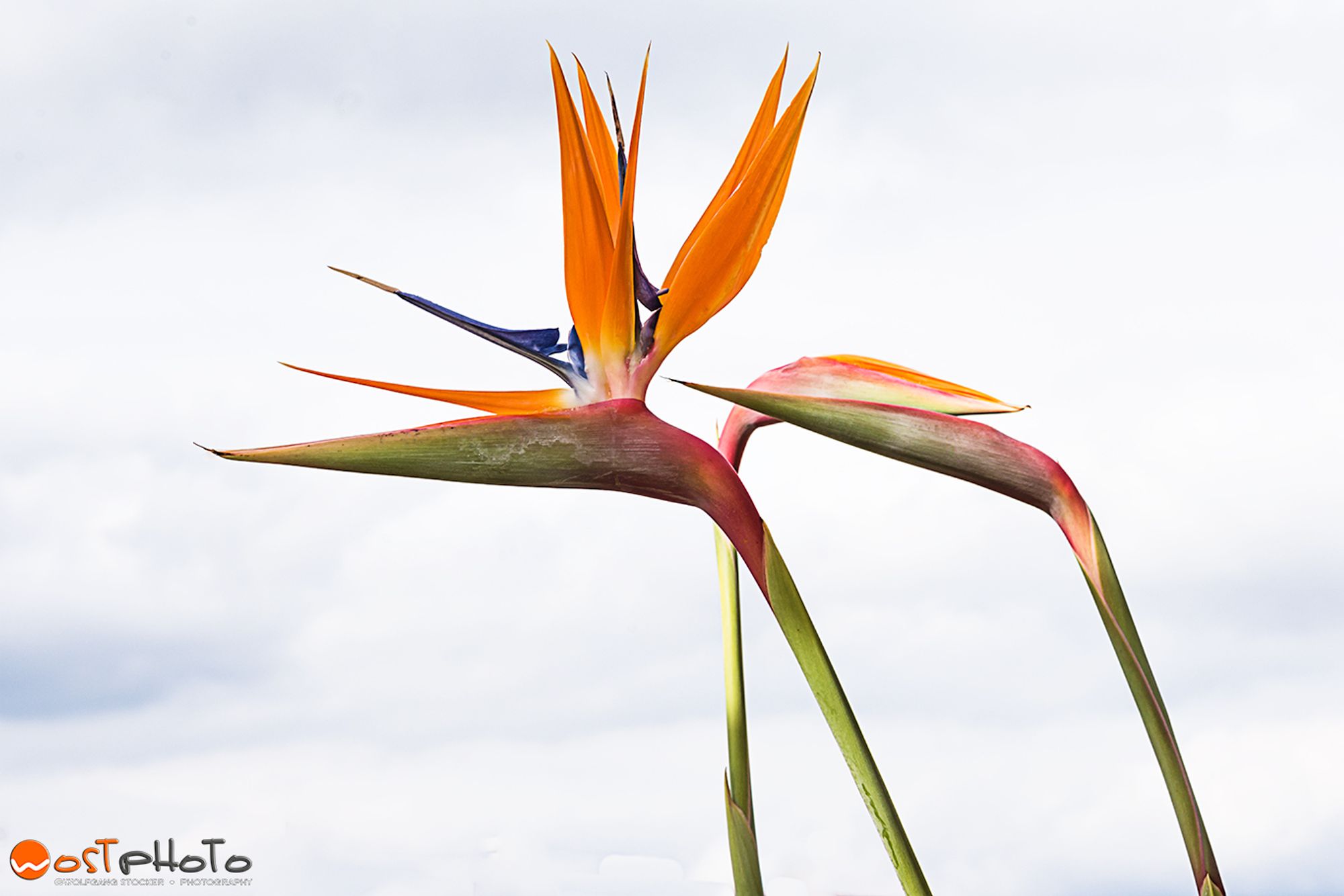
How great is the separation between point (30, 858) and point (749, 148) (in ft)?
3.19

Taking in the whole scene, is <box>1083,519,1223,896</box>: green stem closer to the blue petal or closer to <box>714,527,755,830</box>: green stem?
<box>714,527,755,830</box>: green stem

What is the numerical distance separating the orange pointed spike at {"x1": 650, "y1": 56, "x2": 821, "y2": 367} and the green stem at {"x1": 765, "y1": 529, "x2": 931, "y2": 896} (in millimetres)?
161

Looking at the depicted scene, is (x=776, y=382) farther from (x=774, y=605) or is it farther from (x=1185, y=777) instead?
(x=1185, y=777)

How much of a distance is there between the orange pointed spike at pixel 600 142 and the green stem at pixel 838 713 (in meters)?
0.31

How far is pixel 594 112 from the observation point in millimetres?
933

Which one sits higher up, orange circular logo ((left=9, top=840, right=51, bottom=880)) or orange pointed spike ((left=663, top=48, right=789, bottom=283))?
orange pointed spike ((left=663, top=48, right=789, bottom=283))

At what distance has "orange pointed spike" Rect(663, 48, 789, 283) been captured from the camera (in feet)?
2.84

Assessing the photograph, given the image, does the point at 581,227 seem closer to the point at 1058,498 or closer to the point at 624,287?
the point at 624,287

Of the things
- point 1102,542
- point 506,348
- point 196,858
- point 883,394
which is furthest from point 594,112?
point 196,858

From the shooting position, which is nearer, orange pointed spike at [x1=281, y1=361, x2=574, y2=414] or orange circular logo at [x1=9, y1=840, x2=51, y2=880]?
orange pointed spike at [x1=281, y1=361, x2=574, y2=414]

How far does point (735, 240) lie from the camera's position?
801mm

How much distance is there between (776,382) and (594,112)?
0.82 feet

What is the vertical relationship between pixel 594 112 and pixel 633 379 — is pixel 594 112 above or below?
above

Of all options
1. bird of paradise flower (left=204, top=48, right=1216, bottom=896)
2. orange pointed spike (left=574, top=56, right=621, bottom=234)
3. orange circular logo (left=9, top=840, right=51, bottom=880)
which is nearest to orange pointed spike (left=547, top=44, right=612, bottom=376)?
bird of paradise flower (left=204, top=48, right=1216, bottom=896)
